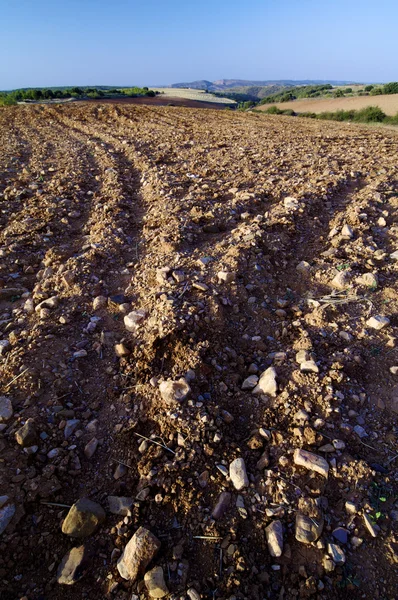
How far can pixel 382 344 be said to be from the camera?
2.49 metres

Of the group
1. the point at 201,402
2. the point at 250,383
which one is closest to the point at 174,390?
the point at 201,402

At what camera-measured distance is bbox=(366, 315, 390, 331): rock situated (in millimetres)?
2604

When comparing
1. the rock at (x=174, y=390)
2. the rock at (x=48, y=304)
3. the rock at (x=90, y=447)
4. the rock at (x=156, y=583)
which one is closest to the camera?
the rock at (x=156, y=583)

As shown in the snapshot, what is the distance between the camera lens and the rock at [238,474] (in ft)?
5.76

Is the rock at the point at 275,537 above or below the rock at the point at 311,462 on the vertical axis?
below

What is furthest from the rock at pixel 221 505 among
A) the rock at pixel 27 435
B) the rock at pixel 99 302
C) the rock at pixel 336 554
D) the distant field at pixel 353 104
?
the distant field at pixel 353 104

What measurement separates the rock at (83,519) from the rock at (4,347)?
4.09 feet

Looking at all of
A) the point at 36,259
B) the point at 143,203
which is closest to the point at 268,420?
the point at 36,259

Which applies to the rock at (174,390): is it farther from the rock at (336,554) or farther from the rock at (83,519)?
the rock at (336,554)

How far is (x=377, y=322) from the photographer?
261 centimetres

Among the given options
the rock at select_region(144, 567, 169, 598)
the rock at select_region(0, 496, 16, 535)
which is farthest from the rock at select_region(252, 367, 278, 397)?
the rock at select_region(0, 496, 16, 535)

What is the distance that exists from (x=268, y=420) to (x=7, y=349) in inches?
73.3

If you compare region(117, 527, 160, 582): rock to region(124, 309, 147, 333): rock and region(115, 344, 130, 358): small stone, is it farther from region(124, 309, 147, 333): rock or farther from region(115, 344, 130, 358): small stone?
region(124, 309, 147, 333): rock

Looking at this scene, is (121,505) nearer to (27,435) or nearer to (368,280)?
(27,435)
